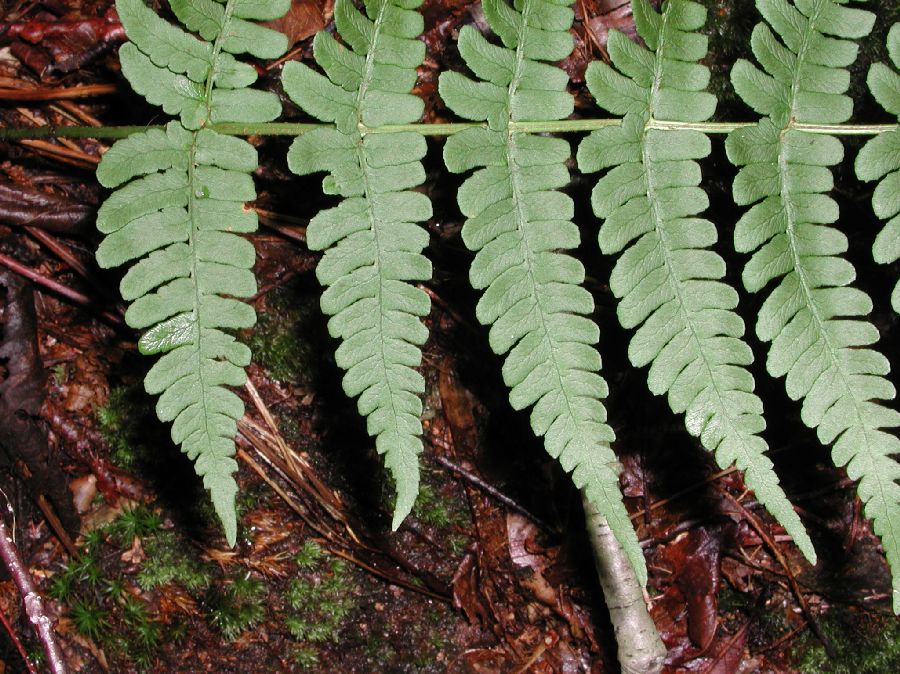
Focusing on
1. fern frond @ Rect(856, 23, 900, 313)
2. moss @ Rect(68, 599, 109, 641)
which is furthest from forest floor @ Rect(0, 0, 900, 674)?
fern frond @ Rect(856, 23, 900, 313)

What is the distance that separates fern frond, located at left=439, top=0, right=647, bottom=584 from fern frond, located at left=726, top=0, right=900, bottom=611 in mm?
516

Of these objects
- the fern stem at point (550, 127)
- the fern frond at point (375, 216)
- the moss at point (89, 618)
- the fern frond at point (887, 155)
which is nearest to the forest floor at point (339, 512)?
the moss at point (89, 618)

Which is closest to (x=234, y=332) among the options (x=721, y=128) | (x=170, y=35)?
(x=170, y=35)

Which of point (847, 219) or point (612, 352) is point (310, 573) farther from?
point (847, 219)

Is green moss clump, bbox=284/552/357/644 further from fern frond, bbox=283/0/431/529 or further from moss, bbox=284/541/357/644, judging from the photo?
fern frond, bbox=283/0/431/529

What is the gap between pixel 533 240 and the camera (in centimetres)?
214

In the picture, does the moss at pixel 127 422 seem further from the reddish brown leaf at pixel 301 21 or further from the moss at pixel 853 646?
the moss at pixel 853 646

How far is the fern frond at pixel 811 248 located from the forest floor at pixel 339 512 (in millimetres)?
1064

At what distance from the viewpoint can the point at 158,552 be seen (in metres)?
3.36

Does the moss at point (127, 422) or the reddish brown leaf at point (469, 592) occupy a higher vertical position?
the moss at point (127, 422)

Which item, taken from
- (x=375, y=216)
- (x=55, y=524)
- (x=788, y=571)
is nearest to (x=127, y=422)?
(x=55, y=524)

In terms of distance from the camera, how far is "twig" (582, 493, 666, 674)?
292cm

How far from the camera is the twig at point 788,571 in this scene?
3.33 meters

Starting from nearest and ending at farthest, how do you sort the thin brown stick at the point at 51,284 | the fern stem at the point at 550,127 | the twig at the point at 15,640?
the fern stem at the point at 550,127
the twig at the point at 15,640
the thin brown stick at the point at 51,284
